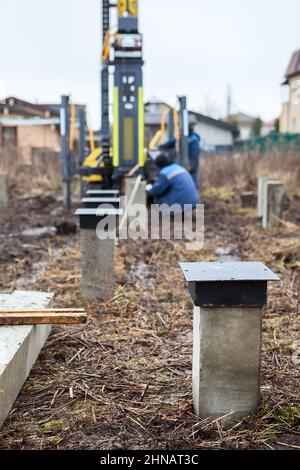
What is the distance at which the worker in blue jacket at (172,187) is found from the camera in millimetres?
10320

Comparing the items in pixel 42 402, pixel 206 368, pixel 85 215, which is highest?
pixel 85 215

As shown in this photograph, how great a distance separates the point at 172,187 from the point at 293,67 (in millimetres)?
35556

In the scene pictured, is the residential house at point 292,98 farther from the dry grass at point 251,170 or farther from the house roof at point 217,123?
the dry grass at point 251,170

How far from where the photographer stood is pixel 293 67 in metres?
42.8

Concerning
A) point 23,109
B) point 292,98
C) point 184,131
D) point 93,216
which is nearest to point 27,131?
point 23,109

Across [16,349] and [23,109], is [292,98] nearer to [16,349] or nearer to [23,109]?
[23,109]

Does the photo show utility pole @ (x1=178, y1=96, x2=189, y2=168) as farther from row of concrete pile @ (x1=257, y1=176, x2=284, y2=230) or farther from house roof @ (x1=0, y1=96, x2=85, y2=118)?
house roof @ (x1=0, y1=96, x2=85, y2=118)

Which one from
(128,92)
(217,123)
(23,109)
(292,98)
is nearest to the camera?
(128,92)

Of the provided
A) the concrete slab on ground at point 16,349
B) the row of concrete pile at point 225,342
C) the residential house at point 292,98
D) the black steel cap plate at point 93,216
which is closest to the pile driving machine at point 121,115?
the black steel cap plate at point 93,216

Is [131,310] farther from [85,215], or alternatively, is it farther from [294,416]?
[294,416]

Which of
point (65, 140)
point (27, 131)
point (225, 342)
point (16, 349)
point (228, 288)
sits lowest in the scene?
point (16, 349)

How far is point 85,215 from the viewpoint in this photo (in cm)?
534
